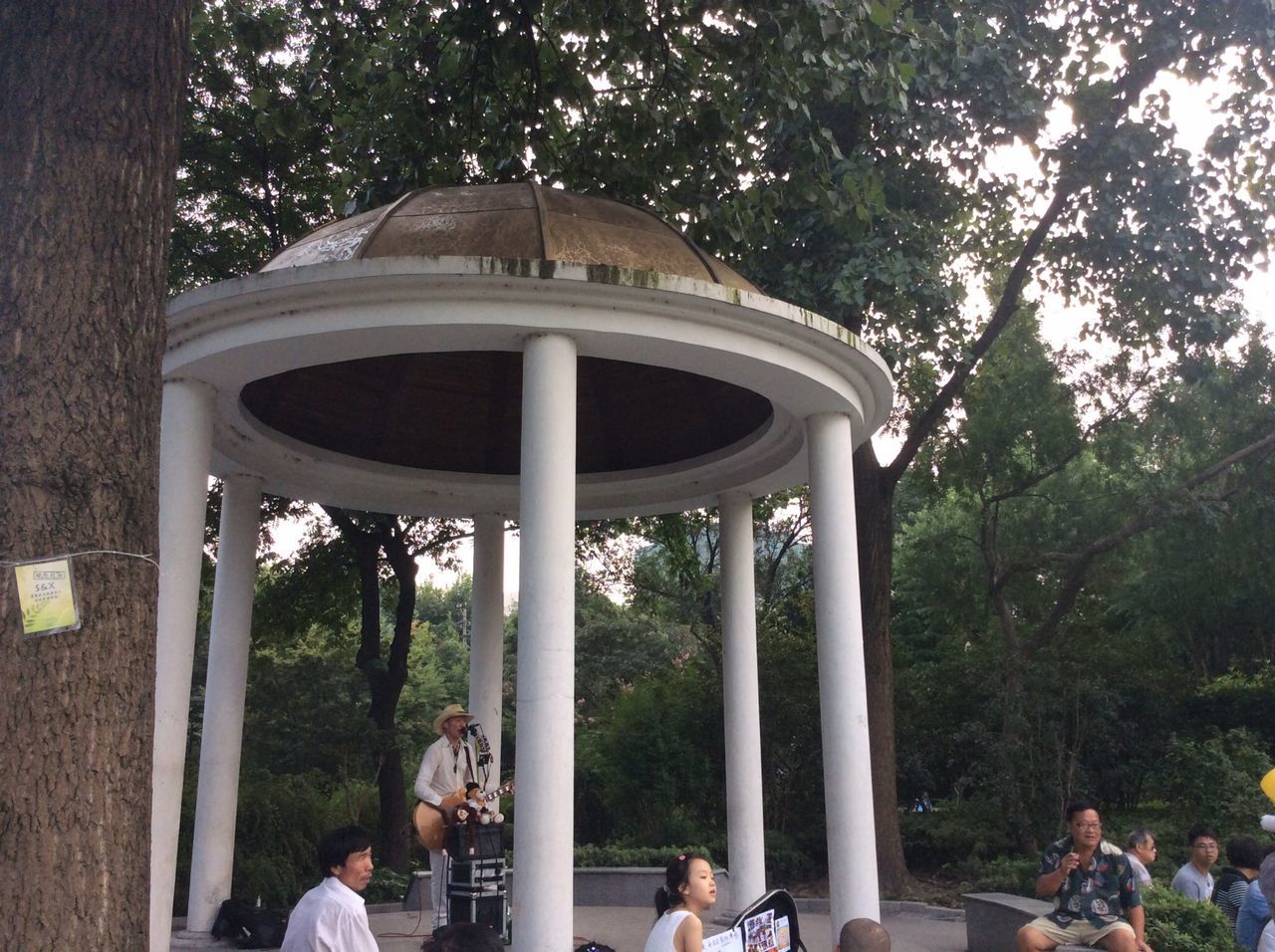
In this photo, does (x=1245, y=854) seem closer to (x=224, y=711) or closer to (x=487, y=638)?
(x=487, y=638)

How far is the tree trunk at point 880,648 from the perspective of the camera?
1586cm

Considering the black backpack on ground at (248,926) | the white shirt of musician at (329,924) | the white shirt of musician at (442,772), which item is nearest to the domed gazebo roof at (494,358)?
the white shirt of musician at (442,772)

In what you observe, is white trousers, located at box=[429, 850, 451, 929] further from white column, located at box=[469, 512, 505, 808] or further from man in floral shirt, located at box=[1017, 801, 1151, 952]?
man in floral shirt, located at box=[1017, 801, 1151, 952]

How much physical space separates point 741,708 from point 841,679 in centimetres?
284

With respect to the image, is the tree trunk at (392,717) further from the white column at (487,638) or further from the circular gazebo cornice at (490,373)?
the white column at (487,638)

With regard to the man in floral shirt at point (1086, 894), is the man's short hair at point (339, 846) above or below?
above

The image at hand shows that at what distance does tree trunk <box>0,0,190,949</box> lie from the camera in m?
3.92

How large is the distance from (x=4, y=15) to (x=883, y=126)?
12.3 metres

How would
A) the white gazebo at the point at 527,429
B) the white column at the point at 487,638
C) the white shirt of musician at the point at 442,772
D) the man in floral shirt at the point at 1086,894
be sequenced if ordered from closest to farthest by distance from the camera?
the man in floral shirt at the point at 1086,894, the white gazebo at the point at 527,429, the white shirt of musician at the point at 442,772, the white column at the point at 487,638

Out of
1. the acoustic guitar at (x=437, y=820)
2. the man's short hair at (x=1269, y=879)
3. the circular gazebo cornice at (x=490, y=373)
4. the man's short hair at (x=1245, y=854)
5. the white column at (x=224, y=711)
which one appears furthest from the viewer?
the white column at (x=224, y=711)

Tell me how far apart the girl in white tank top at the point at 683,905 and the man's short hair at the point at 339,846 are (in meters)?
1.54

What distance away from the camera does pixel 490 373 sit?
12.2 m

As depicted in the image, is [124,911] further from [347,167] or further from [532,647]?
[347,167]

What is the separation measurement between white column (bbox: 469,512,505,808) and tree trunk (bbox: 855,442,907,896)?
5656mm
